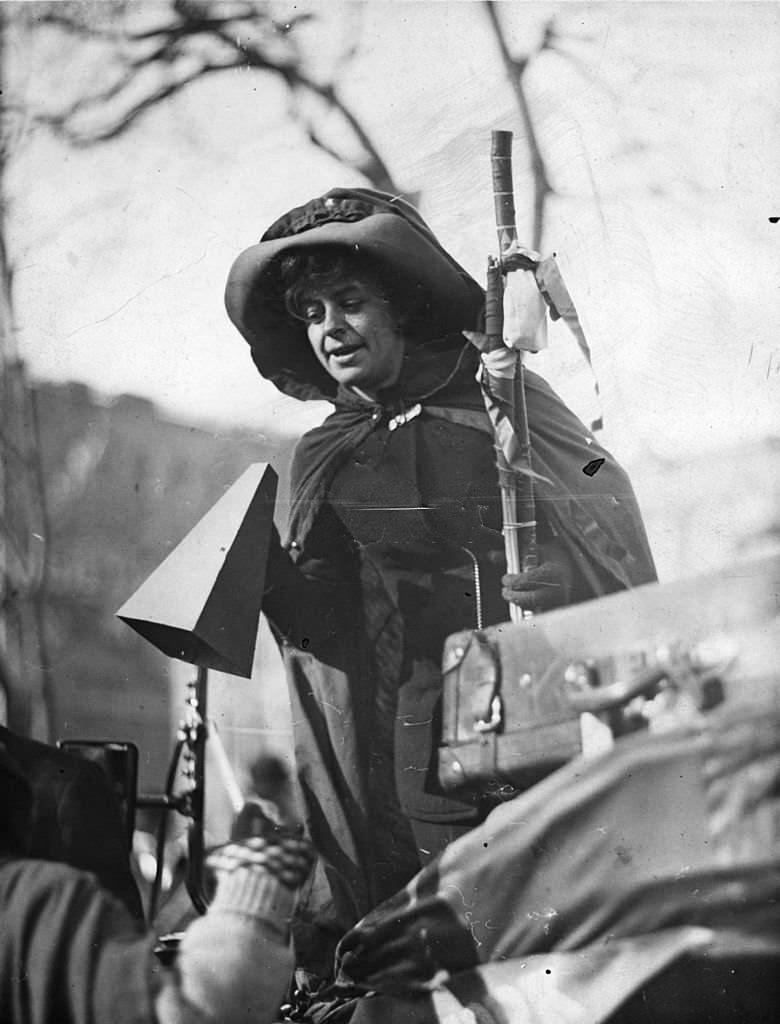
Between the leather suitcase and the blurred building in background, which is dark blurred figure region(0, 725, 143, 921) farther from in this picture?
the leather suitcase

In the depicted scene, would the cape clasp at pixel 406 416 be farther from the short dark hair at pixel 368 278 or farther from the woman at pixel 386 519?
the short dark hair at pixel 368 278

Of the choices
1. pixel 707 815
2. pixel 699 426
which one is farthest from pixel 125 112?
pixel 707 815

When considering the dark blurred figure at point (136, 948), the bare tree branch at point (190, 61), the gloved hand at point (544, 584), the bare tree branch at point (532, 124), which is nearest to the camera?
the dark blurred figure at point (136, 948)

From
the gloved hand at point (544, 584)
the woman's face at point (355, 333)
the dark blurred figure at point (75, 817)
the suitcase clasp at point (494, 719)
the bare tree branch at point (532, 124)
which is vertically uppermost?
the bare tree branch at point (532, 124)

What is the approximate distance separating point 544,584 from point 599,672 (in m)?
0.24

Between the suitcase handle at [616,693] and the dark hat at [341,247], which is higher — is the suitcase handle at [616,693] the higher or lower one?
the lower one

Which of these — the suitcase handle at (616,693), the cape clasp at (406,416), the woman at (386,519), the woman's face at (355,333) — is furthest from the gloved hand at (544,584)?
the woman's face at (355,333)

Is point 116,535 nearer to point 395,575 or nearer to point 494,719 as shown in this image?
point 395,575

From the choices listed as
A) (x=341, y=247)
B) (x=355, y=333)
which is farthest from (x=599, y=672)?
(x=341, y=247)

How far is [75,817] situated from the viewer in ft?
10.0

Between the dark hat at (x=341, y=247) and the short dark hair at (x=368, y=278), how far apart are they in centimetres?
1

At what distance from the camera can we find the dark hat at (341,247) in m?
3.02

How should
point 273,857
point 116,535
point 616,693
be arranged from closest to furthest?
point 616,693
point 273,857
point 116,535

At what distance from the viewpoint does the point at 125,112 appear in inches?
127
